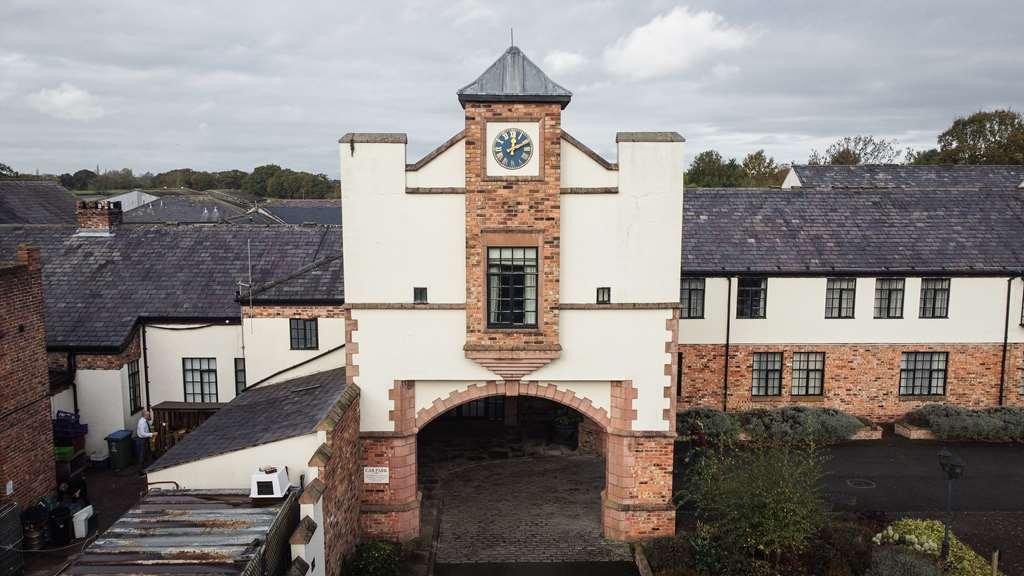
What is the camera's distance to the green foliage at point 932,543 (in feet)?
47.5

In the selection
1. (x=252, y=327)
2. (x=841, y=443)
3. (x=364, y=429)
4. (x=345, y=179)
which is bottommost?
(x=841, y=443)

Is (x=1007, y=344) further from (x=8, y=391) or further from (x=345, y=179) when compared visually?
(x=8, y=391)

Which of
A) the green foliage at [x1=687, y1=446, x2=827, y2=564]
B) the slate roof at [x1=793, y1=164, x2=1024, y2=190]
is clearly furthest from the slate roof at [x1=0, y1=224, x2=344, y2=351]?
the slate roof at [x1=793, y1=164, x2=1024, y2=190]

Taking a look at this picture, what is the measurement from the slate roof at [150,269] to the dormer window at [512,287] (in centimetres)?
715

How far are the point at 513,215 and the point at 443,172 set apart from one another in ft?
5.70

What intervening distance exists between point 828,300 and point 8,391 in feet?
76.7

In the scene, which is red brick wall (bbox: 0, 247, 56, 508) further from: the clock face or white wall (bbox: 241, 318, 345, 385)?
the clock face

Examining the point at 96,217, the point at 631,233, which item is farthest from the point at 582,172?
the point at 96,217

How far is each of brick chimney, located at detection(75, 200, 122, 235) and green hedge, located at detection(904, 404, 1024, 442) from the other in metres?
28.8

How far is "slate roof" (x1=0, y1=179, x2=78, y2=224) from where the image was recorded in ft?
120

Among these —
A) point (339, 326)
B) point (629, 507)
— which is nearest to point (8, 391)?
point (339, 326)

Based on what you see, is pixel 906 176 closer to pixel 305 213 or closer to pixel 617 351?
pixel 617 351

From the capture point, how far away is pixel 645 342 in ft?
51.1

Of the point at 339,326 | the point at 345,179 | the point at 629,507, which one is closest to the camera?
the point at 345,179
